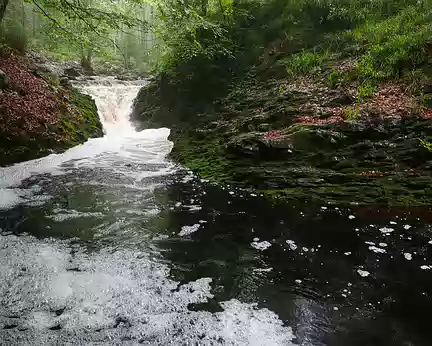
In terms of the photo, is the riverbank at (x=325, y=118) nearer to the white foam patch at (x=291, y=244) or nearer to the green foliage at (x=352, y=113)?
the green foliage at (x=352, y=113)

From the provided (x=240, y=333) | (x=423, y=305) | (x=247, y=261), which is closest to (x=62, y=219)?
(x=247, y=261)

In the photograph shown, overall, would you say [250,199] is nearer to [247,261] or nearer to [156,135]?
[247,261]

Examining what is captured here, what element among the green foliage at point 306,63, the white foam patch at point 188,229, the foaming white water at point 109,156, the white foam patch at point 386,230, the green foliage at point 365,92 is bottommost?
the white foam patch at point 188,229

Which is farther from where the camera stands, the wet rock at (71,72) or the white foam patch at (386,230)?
the wet rock at (71,72)

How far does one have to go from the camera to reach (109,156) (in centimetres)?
1038

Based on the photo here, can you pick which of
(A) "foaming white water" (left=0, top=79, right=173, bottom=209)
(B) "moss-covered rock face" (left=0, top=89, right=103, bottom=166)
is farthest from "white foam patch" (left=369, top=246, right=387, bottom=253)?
(B) "moss-covered rock face" (left=0, top=89, right=103, bottom=166)

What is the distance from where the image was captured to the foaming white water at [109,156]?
7.33 m

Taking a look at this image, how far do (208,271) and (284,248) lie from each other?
4.00ft

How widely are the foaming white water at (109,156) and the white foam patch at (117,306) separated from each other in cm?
302

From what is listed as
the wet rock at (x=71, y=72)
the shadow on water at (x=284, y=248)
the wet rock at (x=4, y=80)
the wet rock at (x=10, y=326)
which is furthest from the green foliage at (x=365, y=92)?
the wet rock at (x=71, y=72)

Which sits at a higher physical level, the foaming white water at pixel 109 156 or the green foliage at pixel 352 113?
the green foliage at pixel 352 113

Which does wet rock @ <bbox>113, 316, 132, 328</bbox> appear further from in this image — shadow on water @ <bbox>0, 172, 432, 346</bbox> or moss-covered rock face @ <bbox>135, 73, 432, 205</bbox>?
moss-covered rock face @ <bbox>135, 73, 432, 205</bbox>

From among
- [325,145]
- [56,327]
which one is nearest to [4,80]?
[56,327]

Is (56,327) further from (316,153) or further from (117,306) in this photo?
(316,153)
